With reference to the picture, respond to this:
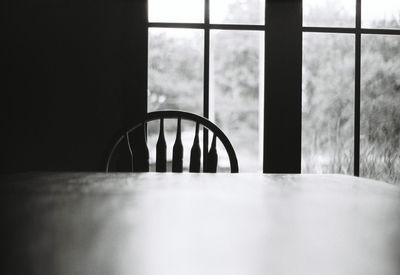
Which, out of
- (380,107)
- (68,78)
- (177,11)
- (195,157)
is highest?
(177,11)

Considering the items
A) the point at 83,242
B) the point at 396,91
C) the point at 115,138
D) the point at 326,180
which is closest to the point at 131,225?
the point at 83,242

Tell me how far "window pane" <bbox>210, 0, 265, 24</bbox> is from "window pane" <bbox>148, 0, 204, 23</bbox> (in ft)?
0.21

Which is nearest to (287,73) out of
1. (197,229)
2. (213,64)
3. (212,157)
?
(213,64)

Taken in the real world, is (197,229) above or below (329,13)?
below

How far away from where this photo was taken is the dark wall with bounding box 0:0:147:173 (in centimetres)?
167

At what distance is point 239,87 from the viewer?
5.67 ft

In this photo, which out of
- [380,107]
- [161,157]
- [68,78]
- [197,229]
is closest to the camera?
[197,229]

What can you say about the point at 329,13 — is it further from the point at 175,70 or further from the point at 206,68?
the point at 175,70

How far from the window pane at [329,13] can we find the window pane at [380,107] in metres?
0.13

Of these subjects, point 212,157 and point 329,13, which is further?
point 329,13

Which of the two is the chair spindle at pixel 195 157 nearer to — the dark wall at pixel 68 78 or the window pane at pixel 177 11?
the dark wall at pixel 68 78

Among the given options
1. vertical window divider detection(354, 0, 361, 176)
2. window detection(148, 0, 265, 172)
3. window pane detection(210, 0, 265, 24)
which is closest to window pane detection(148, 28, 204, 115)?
window detection(148, 0, 265, 172)

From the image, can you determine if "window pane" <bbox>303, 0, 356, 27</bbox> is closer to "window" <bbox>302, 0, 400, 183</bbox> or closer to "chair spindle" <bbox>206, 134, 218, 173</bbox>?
"window" <bbox>302, 0, 400, 183</bbox>

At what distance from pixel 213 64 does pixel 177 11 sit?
30 centimetres
